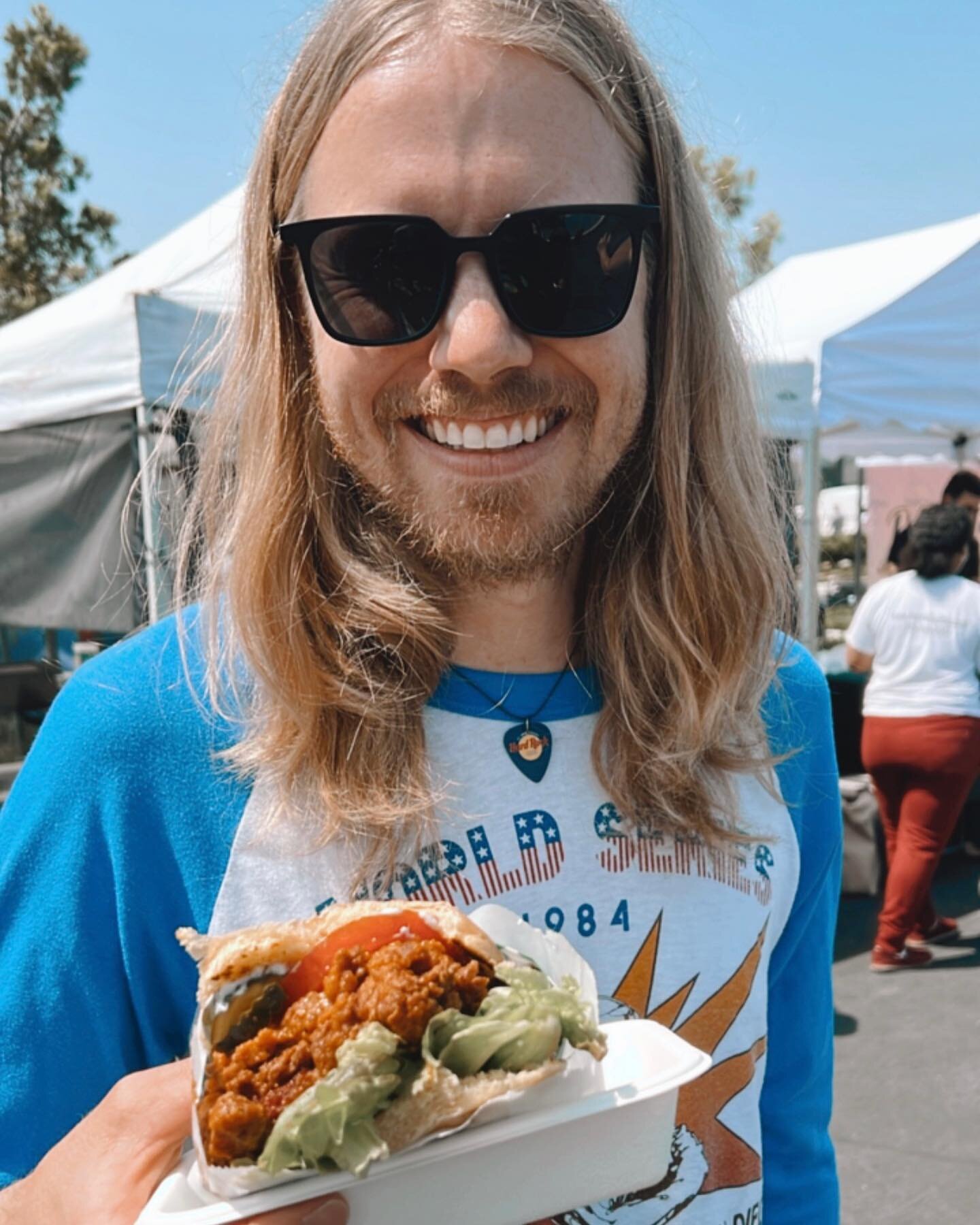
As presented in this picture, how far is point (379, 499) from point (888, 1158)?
3544mm

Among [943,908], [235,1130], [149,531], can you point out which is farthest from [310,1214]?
[943,908]

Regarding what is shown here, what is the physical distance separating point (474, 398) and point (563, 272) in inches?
7.5

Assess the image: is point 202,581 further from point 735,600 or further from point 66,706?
point 735,600

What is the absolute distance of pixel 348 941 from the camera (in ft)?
3.21

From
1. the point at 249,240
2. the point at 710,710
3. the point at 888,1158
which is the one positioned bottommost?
the point at 888,1158

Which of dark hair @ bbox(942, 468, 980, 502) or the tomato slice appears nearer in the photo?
A: the tomato slice

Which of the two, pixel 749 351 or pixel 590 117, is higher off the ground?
pixel 590 117

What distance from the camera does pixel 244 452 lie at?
153 cm

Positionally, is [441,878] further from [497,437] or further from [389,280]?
[389,280]

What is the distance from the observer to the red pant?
5.35 metres

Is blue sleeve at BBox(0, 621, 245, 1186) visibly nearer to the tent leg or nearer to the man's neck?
the man's neck

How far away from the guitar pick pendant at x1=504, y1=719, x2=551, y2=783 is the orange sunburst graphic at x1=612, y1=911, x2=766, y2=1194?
0.23 m

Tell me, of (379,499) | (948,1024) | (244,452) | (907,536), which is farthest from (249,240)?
(907,536)

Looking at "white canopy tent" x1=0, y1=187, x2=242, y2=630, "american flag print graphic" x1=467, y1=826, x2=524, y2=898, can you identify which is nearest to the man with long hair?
"american flag print graphic" x1=467, y1=826, x2=524, y2=898
